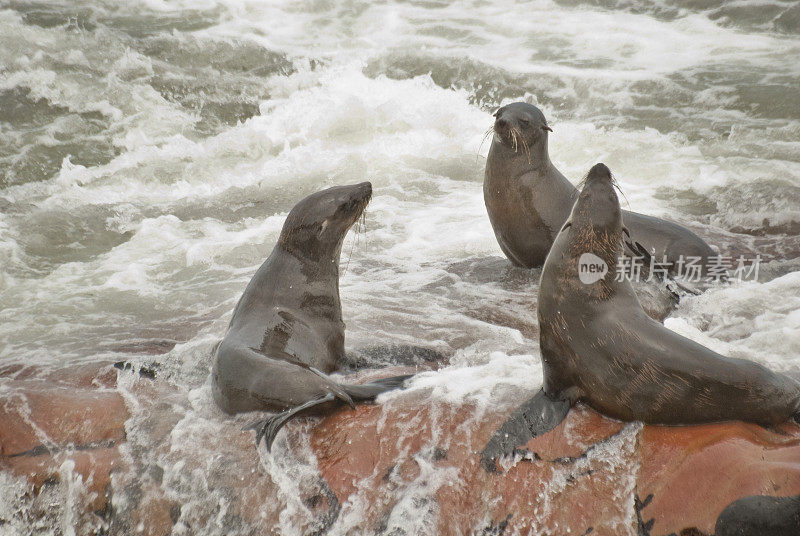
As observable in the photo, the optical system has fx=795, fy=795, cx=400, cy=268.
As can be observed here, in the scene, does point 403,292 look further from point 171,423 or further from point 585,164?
point 585,164

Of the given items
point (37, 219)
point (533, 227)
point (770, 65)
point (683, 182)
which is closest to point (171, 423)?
point (533, 227)

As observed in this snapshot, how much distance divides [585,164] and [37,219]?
6.50 metres

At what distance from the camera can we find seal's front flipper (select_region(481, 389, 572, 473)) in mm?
3652

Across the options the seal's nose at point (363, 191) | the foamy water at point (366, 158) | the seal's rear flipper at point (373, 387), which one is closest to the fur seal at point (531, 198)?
the foamy water at point (366, 158)

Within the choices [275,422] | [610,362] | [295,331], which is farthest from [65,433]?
[610,362]

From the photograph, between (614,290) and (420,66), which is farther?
(420,66)

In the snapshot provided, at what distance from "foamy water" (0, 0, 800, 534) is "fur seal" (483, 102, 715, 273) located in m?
0.33

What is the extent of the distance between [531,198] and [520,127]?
0.57m

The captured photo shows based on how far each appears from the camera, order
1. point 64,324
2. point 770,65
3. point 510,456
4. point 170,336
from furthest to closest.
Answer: point 770,65
point 64,324
point 170,336
point 510,456

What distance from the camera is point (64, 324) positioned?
6133mm

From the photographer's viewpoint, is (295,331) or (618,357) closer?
(618,357)

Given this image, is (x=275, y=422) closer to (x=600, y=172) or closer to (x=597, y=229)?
(x=597, y=229)

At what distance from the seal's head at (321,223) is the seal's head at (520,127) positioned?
158 cm

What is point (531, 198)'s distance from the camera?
637 cm
